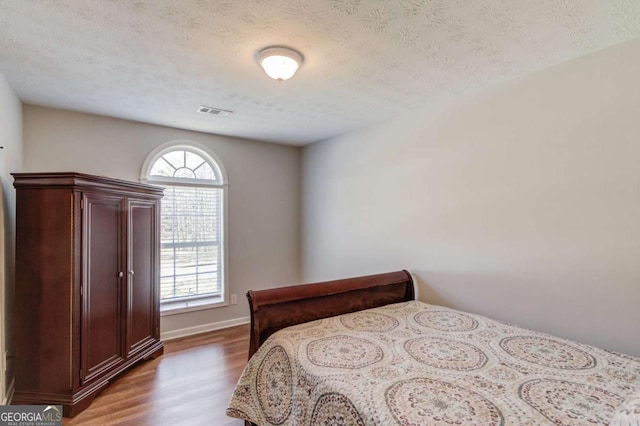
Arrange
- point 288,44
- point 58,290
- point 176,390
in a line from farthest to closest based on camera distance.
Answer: point 176,390, point 58,290, point 288,44

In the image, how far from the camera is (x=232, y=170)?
4113mm

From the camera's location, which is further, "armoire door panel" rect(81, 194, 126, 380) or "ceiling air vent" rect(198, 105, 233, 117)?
"ceiling air vent" rect(198, 105, 233, 117)

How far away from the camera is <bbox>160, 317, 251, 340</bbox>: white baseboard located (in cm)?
366

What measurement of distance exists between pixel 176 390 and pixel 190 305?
137 cm

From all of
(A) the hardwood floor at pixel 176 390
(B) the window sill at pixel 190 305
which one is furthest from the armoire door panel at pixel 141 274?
(B) the window sill at pixel 190 305

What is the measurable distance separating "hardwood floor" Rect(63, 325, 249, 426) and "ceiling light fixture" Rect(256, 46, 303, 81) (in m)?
2.33

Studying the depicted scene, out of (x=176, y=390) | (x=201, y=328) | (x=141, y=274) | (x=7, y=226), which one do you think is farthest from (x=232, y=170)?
(x=176, y=390)

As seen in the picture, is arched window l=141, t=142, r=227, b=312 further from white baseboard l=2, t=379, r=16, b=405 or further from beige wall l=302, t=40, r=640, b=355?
beige wall l=302, t=40, r=640, b=355

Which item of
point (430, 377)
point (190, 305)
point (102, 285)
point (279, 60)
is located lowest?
point (190, 305)

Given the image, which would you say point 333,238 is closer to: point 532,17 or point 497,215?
point 497,215

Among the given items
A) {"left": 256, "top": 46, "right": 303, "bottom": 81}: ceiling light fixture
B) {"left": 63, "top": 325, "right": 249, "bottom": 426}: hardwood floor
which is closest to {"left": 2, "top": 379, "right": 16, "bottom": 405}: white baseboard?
{"left": 63, "top": 325, "right": 249, "bottom": 426}: hardwood floor

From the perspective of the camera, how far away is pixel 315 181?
4426 millimetres

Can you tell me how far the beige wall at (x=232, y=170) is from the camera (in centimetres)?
307

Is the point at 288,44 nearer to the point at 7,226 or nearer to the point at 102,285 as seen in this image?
the point at 102,285
